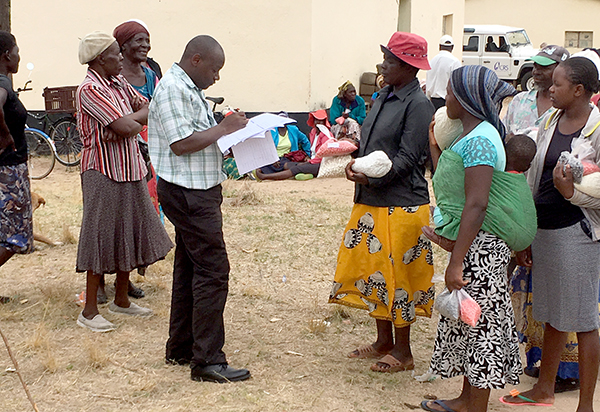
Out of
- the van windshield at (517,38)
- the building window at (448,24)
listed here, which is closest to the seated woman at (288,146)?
the building window at (448,24)

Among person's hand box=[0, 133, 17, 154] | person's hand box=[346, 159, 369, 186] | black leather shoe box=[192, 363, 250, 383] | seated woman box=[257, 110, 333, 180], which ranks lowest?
seated woman box=[257, 110, 333, 180]

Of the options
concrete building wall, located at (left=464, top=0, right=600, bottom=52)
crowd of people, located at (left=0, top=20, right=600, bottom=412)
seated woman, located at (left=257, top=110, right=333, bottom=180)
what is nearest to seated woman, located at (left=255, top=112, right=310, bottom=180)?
seated woman, located at (left=257, top=110, right=333, bottom=180)

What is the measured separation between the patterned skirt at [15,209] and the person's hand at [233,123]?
6.98 feet

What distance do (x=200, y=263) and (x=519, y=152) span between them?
1754mm

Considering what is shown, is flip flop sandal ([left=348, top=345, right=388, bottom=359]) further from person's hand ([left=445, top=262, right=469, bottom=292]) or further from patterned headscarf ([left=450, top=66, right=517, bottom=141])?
patterned headscarf ([left=450, top=66, right=517, bottom=141])

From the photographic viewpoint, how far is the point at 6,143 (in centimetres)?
485

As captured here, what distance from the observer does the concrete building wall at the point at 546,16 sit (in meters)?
28.2

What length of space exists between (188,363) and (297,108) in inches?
343

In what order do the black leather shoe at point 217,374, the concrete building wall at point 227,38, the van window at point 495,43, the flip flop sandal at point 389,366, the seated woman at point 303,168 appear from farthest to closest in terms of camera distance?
the van window at point 495,43, the concrete building wall at point 227,38, the seated woman at point 303,168, the flip flop sandal at point 389,366, the black leather shoe at point 217,374

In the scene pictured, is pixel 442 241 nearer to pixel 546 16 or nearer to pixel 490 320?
pixel 490 320

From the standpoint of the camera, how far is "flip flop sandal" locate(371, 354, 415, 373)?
4.14 meters

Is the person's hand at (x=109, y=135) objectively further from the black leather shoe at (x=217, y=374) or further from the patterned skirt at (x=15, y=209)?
the black leather shoe at (x=217, y=374)

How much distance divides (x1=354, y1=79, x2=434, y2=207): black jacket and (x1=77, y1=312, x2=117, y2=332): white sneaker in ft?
6.45

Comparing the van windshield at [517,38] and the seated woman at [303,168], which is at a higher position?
the van windshield at [517,38]
